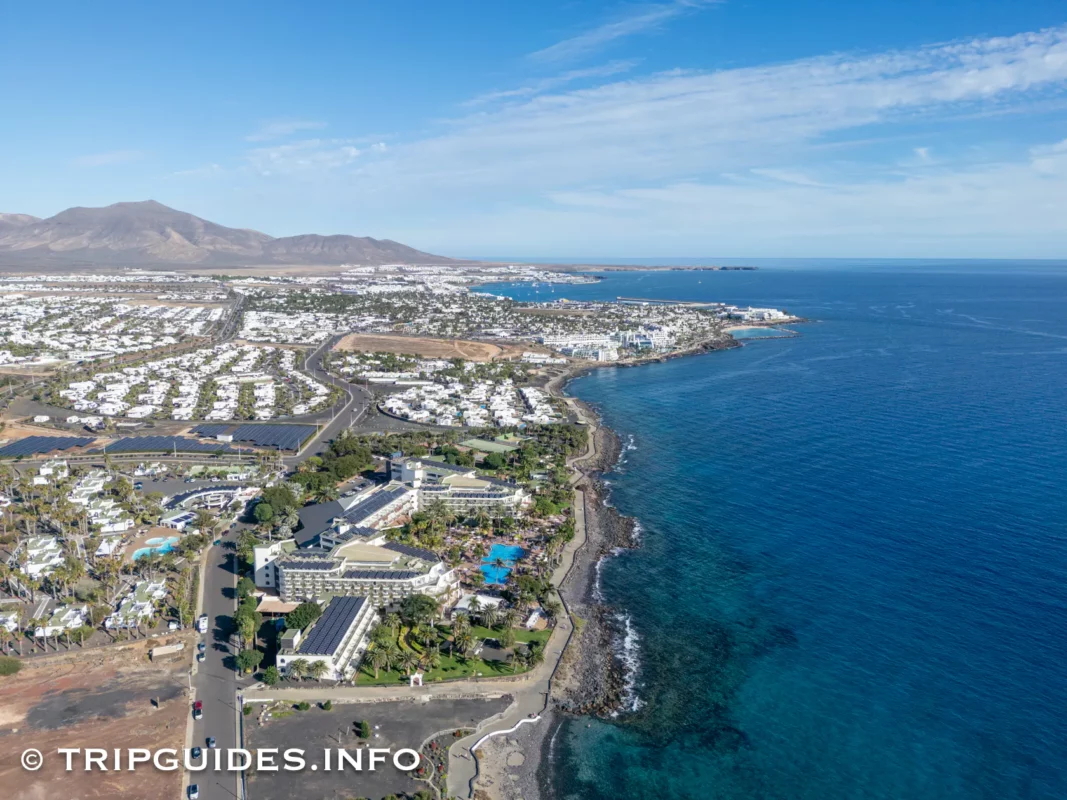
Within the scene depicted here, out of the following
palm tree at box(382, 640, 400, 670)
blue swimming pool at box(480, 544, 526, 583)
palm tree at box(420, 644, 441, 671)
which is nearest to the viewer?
palm tree at box(382, 640, 400, 670)

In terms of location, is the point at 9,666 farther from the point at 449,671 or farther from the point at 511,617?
the point at 511,617

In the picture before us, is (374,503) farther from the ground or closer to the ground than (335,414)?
farther from the ground

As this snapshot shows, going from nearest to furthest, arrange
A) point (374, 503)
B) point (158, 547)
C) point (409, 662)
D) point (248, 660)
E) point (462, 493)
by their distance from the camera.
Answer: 1. point (248, 660)
2. point (409, 662)
3. point (158, 547)
4. point (374, 503)
5. point (462, 493)

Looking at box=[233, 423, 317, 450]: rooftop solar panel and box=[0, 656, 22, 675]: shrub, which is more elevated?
box=[233, 423, 317, 450]: rooftop solar panel

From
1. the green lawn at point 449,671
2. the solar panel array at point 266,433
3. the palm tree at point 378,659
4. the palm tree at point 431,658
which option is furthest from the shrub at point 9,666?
the solar panel array at point 266,433

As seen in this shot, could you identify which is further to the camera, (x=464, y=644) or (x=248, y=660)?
(x=464, y=644)

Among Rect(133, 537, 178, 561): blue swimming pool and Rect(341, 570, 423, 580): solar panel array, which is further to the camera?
Rect(133, 537, 178, 561): blue swimming pool

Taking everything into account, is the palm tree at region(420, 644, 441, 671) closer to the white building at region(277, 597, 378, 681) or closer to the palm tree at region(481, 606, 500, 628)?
the palm tree at region(481, 606, 500, 628)

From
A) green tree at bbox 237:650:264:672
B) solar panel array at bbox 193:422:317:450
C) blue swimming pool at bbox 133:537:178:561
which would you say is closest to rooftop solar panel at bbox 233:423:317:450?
solar panel array at bbox 193:422:317:450
